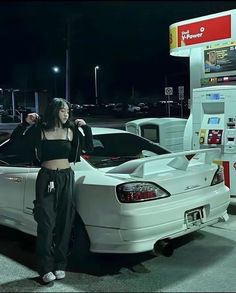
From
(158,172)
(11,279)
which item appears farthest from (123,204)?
(11,279)

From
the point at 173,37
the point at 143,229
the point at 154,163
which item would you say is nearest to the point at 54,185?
the point at 143,229

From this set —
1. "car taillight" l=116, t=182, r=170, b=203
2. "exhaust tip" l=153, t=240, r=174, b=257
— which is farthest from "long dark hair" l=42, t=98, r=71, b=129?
"exhaust tip" l=153, t=240, r=174, b=257

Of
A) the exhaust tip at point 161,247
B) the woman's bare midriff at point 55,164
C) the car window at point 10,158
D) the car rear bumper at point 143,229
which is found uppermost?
the woman's bare midriff at point 55,164

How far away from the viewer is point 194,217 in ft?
15.1

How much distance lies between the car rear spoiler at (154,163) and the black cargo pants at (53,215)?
0.55 m

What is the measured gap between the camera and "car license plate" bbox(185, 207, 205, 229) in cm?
453

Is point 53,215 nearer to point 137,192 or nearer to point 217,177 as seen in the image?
point 137,192

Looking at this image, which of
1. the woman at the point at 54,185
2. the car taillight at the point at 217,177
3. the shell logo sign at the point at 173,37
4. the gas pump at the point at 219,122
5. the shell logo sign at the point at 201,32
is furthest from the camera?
the shell logo sign at the point at 173,37

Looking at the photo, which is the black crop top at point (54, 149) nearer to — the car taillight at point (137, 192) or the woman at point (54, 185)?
the woman at point (54, 185)

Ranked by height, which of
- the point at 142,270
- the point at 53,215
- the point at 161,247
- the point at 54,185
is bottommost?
the point at 142,270

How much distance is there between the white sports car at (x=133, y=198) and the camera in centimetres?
417

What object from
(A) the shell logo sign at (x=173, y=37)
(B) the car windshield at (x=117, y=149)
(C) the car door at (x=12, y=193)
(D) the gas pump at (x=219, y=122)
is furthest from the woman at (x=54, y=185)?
(A) the shell logo sign at (x=173, y=37)

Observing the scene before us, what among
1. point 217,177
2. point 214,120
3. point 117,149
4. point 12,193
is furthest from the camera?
point 214,120

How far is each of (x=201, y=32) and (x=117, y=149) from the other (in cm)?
349
